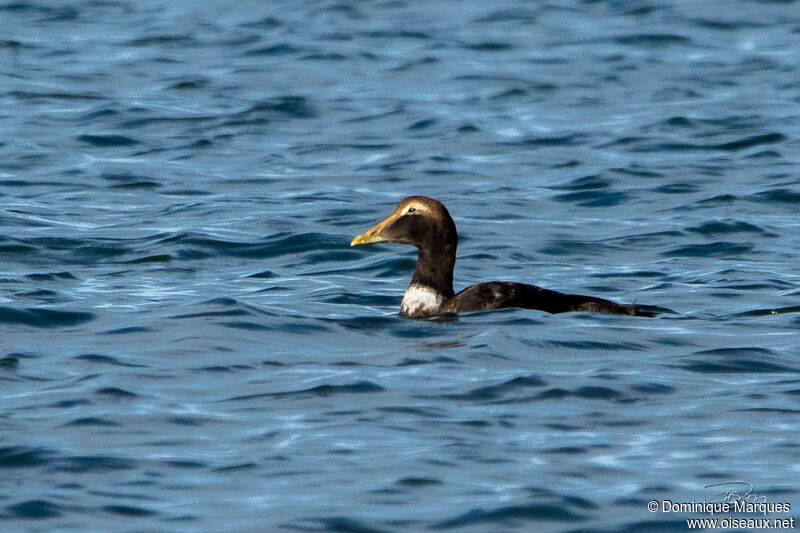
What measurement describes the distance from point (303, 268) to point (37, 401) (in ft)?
15.6

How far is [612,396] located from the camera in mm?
8633

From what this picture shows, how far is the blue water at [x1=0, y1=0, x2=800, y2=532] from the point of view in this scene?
7.30 metres

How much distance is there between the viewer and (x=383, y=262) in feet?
43.3

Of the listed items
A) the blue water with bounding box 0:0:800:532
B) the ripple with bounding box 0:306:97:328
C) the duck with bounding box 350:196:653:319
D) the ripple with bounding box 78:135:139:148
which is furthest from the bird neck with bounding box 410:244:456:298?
the ripple with bounding box 78:135:139:148

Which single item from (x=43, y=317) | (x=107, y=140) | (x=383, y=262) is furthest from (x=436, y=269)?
(x=107, y=140)

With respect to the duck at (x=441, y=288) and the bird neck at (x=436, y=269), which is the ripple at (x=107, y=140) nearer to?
the duck at (x=441, y=288)

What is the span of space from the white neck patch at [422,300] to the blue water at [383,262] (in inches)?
8.0

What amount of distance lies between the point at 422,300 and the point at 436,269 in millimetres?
265

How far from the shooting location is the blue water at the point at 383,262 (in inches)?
287

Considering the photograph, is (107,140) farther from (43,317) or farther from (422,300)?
(422,300)
